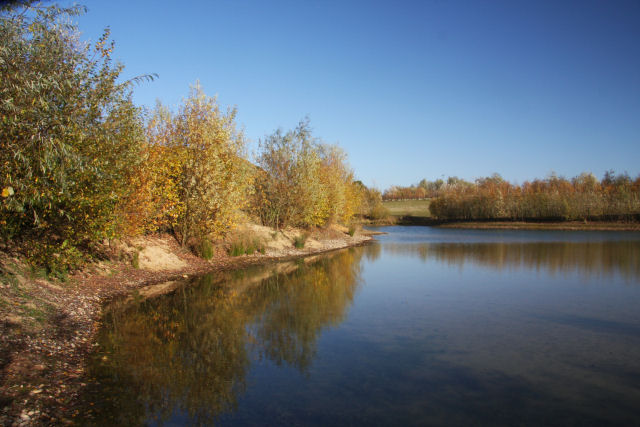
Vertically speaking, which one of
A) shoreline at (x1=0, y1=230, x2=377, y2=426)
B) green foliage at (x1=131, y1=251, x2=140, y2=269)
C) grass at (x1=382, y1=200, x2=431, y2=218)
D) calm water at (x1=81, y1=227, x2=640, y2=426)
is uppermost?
grass at (x1=382, y1=200, x2=431, y2=218)

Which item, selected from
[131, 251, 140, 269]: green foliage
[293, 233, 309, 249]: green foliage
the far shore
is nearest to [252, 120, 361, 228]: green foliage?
[293, 233, 309, 249]: green foliage

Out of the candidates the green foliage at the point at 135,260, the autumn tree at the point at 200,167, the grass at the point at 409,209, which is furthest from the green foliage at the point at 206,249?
the grass at the point at 409,209

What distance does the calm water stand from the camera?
7.50 m

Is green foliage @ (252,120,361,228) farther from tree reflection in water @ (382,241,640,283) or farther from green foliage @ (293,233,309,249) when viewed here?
tree reflection in water @ (382,241,640,283)

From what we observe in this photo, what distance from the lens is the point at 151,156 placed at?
20766mm

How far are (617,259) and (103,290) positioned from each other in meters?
33.5

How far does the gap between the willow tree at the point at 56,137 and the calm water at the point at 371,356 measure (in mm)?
3449

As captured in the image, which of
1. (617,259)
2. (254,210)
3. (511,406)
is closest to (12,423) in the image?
(511,406)

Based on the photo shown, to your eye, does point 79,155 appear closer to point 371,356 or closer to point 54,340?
point 54,340

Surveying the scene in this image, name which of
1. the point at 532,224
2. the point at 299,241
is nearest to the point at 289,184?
the point at 299,241

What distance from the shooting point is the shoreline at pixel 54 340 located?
22.8ft

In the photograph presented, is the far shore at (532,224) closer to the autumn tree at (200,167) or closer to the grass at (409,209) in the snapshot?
the grass at (409,209)

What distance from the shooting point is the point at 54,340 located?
32.5 feet

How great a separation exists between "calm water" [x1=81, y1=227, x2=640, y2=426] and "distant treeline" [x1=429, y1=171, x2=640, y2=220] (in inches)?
2842
